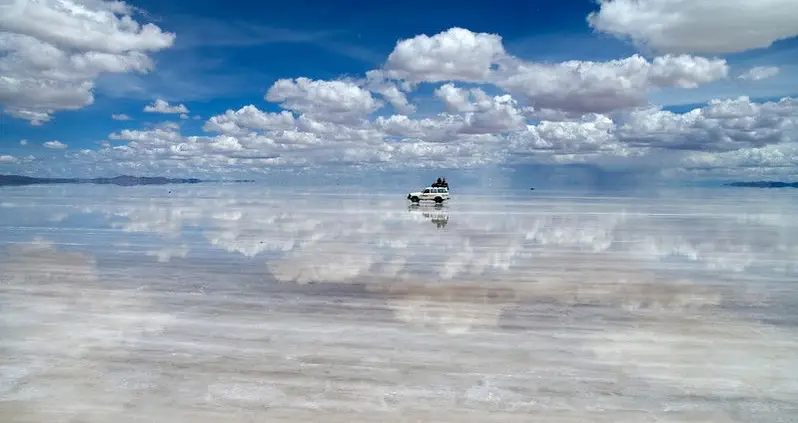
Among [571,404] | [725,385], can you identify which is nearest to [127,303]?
[571,404]

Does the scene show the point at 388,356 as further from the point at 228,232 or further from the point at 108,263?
the point at 228,232

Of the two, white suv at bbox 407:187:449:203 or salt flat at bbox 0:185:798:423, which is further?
white suv at bbox 407:187:449:203

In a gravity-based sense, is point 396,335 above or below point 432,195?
below

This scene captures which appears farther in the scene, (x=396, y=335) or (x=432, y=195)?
(x=432, y=195)

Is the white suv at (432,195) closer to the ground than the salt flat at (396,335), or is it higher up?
higher up

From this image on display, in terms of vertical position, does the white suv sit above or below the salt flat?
above

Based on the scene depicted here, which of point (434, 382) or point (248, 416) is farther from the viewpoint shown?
point (434, 382)

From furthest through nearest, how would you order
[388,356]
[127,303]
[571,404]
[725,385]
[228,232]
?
[228,232]
[127,303]
[388,356]
[725,385]
[571,404]

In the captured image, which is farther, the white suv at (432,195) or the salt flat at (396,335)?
the white suv at (432,195)
